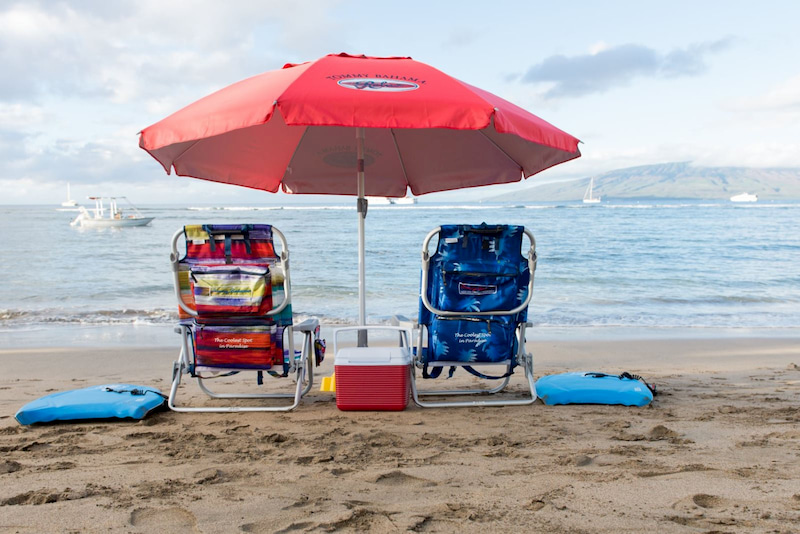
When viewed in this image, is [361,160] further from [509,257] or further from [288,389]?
[288,389]

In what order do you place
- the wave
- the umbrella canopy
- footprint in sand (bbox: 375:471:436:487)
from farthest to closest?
the wave → the umbrella canopy → footprint in sand (bbox: 375:471:436:487)

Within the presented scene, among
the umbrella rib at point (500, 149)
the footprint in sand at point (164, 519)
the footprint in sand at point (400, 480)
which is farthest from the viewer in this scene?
the umbrella rib at point (500, 149)

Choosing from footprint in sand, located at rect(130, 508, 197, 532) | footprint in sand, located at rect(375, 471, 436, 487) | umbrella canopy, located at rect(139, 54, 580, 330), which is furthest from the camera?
umbrella canopy, located at rect(139, 54, 580, 330)

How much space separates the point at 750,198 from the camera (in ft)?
320

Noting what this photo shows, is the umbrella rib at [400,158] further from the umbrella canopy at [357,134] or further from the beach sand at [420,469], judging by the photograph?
the beach sand at [420,469]

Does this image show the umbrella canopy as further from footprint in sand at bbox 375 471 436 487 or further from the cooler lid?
footprint in sand at bbox 375 471 436 487

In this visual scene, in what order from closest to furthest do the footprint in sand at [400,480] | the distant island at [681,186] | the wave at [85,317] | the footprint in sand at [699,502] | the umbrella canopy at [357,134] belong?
1. the footprint in sand at [699,502]
2. the footprint in sand at [400,480]
3. the umbrella canopy at [357,134]
4. the wave at [85,317]
5. the distant island at [681,186]

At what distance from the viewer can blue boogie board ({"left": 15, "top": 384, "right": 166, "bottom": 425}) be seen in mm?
3358

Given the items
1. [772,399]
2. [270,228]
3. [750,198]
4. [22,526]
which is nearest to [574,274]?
[772,399]

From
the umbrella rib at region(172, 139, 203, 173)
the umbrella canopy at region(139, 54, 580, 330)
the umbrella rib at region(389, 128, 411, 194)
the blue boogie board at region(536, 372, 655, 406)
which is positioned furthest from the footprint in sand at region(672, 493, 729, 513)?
the umbrella rib at region(172, 139, 203, 173)

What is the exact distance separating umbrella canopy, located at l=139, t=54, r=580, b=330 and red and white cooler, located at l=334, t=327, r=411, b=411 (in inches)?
20.9

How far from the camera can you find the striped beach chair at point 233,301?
348cm

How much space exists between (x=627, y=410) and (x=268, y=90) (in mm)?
2762

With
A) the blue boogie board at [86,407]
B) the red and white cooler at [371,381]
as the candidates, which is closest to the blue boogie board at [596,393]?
the red and white cooler at [371,381]
